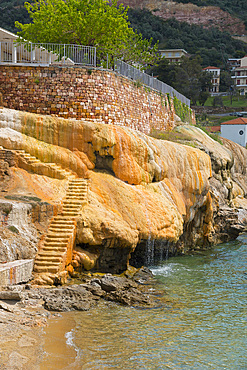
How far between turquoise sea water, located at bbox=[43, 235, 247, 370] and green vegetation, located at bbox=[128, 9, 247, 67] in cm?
9400

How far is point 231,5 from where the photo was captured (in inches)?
5655

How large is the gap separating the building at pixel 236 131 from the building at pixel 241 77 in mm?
42132

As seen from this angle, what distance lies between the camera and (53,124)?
20516 millimetres

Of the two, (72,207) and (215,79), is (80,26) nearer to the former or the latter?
(72,207)

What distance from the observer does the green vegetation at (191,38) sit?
10619 centimetres

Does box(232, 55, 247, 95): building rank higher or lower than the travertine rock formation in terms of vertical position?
higher

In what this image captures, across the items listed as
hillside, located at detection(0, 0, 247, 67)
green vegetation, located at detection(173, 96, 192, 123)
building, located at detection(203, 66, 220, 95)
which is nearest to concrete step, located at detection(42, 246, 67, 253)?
green vegetation, located at detection(173, 96, 192, 123)

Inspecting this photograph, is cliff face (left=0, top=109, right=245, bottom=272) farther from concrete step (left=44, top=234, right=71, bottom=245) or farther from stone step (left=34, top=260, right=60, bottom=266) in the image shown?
stone step (left=34, top=260, right=60, bottom=266)

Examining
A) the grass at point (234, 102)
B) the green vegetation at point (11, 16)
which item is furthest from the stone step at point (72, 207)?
the green vegetation at point (11, 16)

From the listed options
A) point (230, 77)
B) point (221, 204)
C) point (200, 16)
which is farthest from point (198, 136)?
point (200, 16)

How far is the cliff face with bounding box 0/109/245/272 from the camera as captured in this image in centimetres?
1791

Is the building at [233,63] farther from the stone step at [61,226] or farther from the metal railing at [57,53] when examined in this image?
the stone step at [61,226]

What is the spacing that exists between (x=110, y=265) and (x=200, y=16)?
133 meters

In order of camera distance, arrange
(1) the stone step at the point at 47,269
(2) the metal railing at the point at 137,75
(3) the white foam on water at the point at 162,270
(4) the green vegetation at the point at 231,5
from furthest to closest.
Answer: (4) the green vegetation at the point at 231,5, (2) the metal railing at the point at 137,75, (3) the white foam on water at the point at 162,270, (1) the stone step at the point at 47,269
